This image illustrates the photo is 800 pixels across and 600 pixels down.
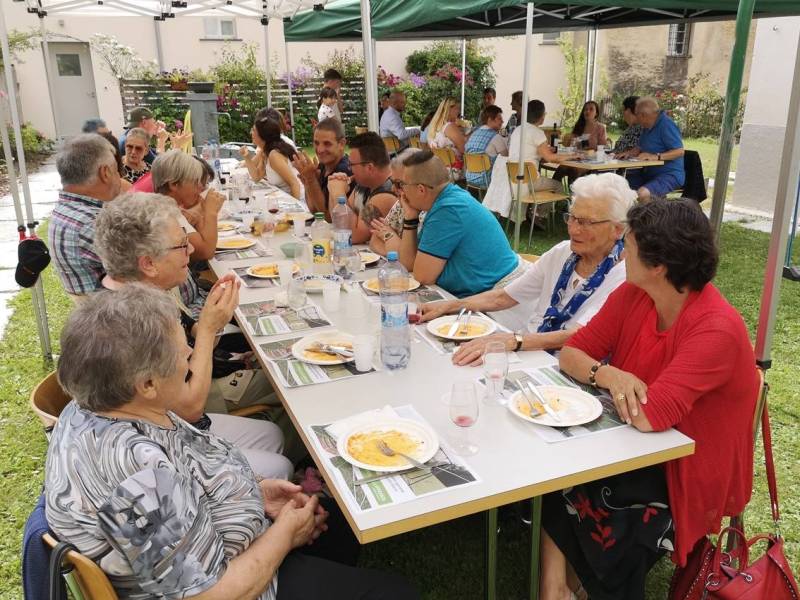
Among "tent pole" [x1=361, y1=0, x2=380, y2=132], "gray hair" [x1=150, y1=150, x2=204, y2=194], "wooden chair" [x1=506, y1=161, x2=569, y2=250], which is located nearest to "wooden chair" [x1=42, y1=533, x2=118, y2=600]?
"gray hair" [x1=150, y1=150, x2=204, y2=194]

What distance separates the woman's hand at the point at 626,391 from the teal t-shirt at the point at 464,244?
1.34 meters

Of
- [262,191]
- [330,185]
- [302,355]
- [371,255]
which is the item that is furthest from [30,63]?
[302,355]

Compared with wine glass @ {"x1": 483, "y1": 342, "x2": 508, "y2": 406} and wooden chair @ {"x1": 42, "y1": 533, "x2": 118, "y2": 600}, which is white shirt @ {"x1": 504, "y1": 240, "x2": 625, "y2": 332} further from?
A: wooden chair @ {"x1": 42, "y1": 533, "x2": 118, "y2": 600}

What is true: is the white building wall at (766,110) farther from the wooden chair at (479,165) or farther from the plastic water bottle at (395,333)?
the plastic water bottle at (395,333)

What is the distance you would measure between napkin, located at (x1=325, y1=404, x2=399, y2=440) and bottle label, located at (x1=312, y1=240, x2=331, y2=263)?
150 cm

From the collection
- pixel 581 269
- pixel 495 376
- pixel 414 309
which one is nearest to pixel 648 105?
pixel 581 269

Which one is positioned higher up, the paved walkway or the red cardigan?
the red cardigan

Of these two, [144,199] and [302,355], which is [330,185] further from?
[302,355]

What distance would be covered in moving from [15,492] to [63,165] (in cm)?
165

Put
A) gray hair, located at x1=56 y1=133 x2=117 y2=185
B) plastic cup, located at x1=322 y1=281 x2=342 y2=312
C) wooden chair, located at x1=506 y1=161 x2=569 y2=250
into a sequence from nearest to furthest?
plastic cup, located at x1=322 y1=281 x2=342 y2=312, gray hair, located at x1=56 y1=133 x2=117 y2=185, wooden chair, located at x1=506 y1=161 x2=569 y2=250

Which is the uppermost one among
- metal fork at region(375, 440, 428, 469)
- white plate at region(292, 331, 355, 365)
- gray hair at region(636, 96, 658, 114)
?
gray hair at region(636, 96, 658, 114)

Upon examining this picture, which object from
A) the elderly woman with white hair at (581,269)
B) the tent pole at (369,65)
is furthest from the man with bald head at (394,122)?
the elderly woman with white hair at (581,269)

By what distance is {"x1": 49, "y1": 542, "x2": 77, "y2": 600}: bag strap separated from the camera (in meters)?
1.25

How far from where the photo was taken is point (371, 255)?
3689mm
